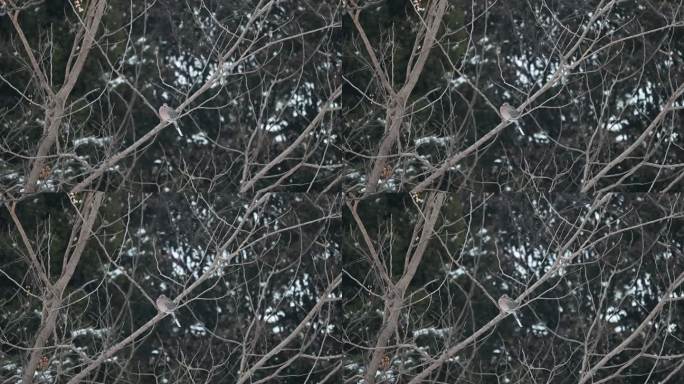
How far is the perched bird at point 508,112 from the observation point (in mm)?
4043

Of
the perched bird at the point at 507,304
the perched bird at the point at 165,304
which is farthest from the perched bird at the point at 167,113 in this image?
the perched bird at the point at 507,304

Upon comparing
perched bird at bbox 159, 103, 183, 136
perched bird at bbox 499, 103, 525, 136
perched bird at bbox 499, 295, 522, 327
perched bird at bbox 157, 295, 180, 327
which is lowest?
perched bird at bbox 499, 295, 522, 327

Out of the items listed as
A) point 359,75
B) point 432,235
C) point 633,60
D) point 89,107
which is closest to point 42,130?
point 89,107

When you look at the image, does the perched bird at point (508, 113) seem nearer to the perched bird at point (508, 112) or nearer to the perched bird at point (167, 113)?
the perched bird at point (508, 112)

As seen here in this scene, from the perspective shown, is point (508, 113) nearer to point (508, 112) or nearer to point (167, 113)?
point (508, 112)

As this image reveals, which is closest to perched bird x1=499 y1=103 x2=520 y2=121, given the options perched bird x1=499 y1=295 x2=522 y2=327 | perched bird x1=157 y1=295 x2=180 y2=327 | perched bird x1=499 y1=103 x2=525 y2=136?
perched bird x1=499 y1=103 x2=525 y2=136

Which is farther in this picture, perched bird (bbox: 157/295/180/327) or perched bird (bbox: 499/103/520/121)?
perched bird (bbox: 499/103/520/121)

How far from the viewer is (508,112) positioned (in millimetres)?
4043

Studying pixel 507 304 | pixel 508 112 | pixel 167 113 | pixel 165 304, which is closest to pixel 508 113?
pixel 508 112

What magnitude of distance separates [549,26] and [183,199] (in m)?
1.47

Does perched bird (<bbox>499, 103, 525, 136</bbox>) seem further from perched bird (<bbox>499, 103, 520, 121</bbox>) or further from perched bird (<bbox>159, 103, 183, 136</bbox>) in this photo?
perched bird (<bbox>159, 103, 183, 136</bbox>)

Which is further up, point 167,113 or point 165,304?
point 167,113

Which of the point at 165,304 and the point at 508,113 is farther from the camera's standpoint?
the point at 508,113

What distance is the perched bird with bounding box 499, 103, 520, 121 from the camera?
4043mm
